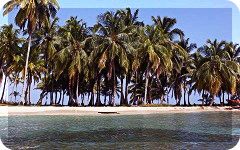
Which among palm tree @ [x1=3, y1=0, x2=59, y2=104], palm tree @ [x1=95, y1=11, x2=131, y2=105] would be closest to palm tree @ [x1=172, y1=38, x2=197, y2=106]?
Answer: palm tree @ [x1=95, y1=11, x2=131, y2=105]

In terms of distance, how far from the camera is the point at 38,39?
34.4 metres

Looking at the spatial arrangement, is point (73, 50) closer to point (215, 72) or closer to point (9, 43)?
point (9, 43)

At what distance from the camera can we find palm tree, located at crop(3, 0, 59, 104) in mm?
28734

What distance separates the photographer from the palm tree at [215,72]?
33844 millimetres

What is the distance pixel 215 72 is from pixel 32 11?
17.7 meters

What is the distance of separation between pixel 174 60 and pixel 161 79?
5906mm

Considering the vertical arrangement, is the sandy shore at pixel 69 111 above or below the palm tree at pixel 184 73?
below

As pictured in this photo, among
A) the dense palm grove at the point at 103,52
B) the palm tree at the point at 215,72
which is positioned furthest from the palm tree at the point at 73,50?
the palm tree at the point at 215,72

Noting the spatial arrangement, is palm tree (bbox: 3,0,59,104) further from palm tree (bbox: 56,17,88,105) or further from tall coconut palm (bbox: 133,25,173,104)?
tall coconut palm (bbox: 133,25,173,104)

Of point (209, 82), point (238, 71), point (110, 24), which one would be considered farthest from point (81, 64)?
point (238, 71)

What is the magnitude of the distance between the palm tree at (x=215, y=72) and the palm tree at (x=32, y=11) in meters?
15.0

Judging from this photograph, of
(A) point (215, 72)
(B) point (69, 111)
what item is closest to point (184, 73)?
(A) point (215, 72)

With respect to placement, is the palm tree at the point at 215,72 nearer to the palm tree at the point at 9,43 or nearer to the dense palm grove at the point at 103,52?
the dense palm grove at the point at 103,52

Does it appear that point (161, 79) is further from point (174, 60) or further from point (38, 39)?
point (38, 39)
